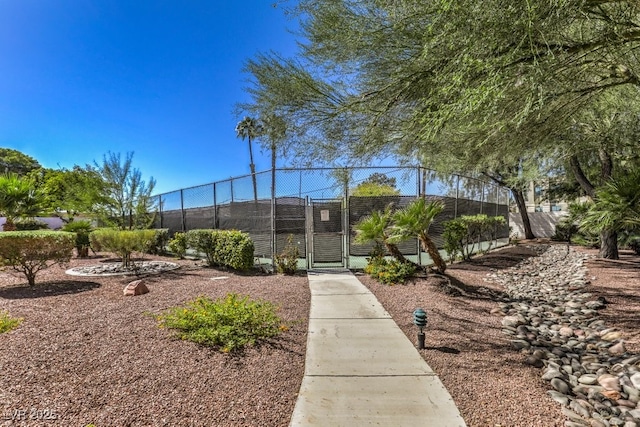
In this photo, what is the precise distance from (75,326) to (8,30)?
7.08 metres

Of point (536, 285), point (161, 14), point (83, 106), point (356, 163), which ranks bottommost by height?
point (536, 285)

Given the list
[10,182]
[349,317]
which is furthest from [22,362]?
[10,182]

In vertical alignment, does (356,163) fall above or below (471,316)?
above

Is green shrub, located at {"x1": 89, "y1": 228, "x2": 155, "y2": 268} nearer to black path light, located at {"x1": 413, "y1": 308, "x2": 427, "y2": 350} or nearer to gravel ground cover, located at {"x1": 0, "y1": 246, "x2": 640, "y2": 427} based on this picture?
gravel ground cover, located at {"x1": 0, "y1": 246, "x2": 640, "y2": 427}

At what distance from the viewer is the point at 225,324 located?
384cm

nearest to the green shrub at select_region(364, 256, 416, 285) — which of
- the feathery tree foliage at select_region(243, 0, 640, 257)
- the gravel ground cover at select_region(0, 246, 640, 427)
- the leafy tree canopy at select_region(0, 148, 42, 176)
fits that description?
the gravel ground cover at select_region(0, 246, 640, 427)

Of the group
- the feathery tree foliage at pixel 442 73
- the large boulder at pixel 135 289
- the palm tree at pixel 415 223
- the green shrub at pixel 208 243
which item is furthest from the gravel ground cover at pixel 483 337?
the green shrub at pixel 208 243

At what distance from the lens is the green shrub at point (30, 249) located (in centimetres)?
618

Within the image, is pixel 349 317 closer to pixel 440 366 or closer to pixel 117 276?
pixel 440 366

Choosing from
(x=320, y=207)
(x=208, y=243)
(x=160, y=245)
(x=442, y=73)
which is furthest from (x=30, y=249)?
(x=442, y=73)

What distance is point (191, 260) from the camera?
10859mm

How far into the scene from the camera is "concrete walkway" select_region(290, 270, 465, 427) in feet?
8.02

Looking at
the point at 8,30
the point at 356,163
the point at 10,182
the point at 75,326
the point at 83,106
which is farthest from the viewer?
the point at 83,106

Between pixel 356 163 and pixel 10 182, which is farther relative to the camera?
pixel 10 182
